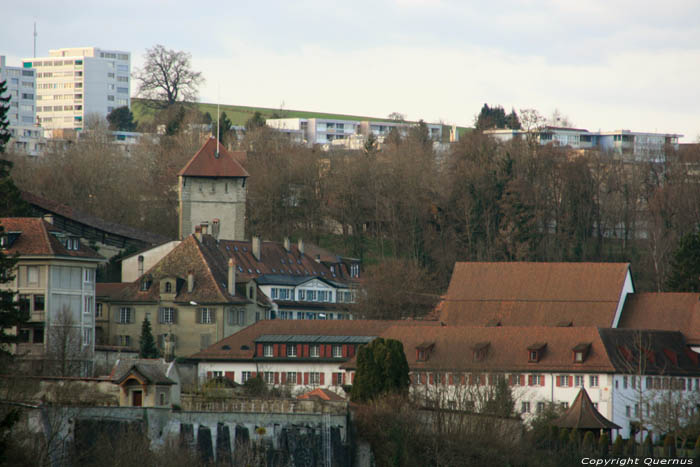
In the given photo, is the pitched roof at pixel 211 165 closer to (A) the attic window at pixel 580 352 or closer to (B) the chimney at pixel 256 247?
(B) the chimney at pixel 256 247

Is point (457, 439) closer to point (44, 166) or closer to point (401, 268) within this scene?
point (401, 268)

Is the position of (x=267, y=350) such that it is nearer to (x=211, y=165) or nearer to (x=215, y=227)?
(x=215, y=227)

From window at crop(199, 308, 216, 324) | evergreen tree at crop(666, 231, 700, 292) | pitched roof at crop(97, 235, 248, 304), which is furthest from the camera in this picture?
evergreen tree at crop(666, 231, 700, 292)

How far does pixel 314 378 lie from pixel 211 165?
27.5 metres

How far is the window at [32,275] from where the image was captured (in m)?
82.2

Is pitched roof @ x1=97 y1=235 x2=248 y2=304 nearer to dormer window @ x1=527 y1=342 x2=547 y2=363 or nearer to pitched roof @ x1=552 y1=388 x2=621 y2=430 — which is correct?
dormer window @ x1=527 y1=342 x2=547 y2=363

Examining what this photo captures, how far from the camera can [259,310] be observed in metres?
103

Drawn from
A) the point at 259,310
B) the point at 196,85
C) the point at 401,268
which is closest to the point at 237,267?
the point at 259,310

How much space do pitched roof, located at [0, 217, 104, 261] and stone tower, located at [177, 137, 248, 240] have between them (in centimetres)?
2965

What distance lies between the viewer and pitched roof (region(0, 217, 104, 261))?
82.1 metres

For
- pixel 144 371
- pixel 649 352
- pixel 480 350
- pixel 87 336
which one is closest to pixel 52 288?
pixel 87 336

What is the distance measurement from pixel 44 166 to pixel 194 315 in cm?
3629

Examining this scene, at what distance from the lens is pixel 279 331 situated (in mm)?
94750

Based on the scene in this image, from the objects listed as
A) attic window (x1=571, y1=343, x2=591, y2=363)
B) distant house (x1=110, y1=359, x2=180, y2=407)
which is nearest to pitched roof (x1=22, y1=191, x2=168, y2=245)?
attic window (x1=571, y1=343, x2=591, y2=363)
